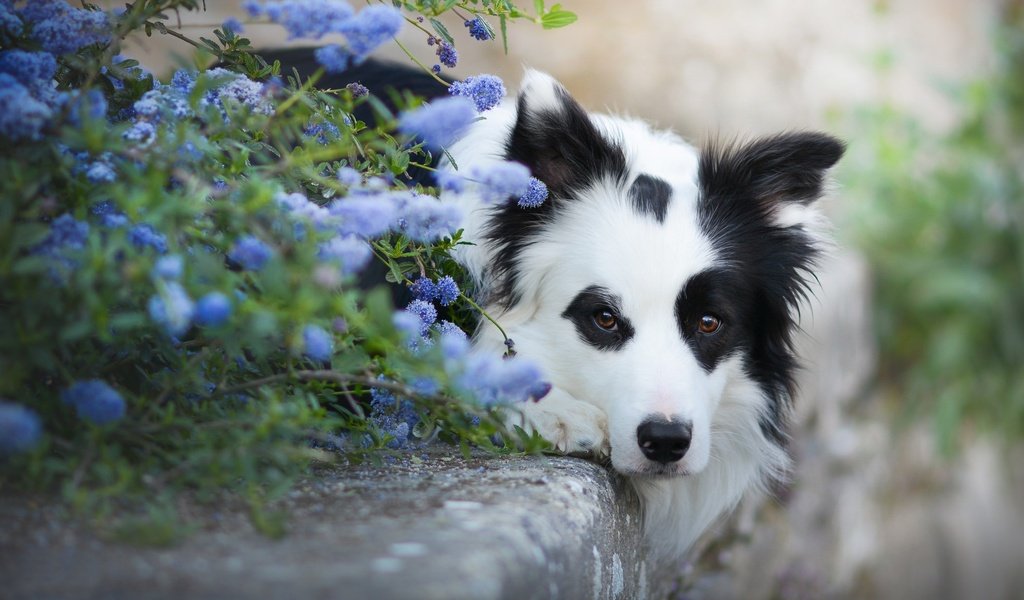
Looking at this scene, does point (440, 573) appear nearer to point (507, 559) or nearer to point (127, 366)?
point (507, 559)

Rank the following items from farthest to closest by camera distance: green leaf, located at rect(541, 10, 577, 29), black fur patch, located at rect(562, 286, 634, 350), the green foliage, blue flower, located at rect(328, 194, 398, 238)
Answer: the green foliage, black fur patch, located at rect(562, 286, 634, 350), green leaf, located at rect(541, 10, 577, 29), blue flower, located at rect(328, 194, 398, 238)

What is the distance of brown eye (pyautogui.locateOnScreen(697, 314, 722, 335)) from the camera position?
2545 mm

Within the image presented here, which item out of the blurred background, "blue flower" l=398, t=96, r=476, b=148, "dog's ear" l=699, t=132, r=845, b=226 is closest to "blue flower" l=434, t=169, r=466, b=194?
"blue flower" l=398, t=96, r=476, b=148

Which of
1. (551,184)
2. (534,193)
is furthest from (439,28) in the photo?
(551,184)

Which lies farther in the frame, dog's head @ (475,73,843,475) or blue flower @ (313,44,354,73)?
dog's head @ (475,73,843,475)

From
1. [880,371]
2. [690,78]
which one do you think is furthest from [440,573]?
[880,371]

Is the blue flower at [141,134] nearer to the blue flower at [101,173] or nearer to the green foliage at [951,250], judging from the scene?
the blue flower at [101,173]

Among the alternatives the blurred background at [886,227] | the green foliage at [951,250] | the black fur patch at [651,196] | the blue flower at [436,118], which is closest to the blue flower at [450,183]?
the blue flower at [436,118]

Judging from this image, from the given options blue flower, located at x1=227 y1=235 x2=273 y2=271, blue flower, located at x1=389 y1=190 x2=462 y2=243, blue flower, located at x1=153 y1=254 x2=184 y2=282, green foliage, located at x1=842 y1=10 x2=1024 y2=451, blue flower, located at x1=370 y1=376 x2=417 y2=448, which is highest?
blue flower, located at x1=153 y1=254 x2=184 y2=282

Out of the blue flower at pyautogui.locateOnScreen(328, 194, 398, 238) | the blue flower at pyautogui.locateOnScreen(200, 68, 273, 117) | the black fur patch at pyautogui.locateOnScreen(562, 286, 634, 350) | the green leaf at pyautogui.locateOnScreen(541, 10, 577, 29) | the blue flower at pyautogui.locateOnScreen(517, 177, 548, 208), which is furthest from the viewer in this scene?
the black fur patch at pyautogui.locateOnScreen(562, 286, 634, 350)

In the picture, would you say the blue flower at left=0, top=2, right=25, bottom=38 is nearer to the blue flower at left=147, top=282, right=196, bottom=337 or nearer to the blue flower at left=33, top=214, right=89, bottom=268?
the blue flower at left=33, top=214, right=89, bottom=268

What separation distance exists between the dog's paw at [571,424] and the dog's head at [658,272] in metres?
0.04

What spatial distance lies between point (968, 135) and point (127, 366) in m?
6.23

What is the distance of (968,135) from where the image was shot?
6.61m
